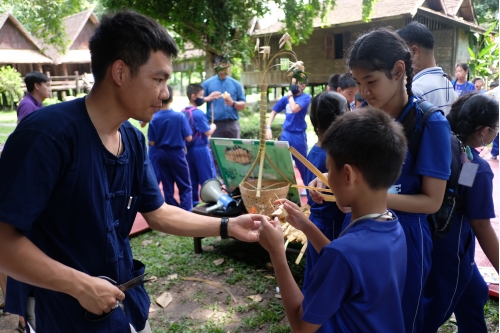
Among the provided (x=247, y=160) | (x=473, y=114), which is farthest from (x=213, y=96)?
(x=473, y=114)

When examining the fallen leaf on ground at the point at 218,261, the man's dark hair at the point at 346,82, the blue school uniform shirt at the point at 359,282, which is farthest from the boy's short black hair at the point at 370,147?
the man's dark hair at the point at 346,82

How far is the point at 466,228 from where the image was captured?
89.1 inches

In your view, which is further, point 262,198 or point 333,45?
point 333,45

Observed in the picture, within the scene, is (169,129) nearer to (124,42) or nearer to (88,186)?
(124,42)

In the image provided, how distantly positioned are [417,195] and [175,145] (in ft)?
13.6

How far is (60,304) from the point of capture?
1.43m

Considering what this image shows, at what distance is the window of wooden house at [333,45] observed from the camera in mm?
17641

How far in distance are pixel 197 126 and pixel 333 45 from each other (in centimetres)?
1334

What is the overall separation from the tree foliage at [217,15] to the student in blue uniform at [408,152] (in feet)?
31.7

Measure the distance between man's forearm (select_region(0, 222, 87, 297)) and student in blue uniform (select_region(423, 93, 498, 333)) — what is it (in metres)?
1.92

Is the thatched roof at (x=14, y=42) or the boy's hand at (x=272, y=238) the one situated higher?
the thatched roof at (x=14, y=42)

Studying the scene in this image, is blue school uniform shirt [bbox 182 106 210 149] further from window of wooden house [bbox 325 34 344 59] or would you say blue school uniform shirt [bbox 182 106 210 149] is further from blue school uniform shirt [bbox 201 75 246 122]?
window of wooden house [bbox 325 34 344 59]

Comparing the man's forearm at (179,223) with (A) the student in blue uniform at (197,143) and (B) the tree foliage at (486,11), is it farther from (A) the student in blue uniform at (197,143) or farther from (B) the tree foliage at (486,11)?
(B) the tree foliage at (486,11)

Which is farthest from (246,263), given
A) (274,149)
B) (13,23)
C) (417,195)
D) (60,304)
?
(13,23)
